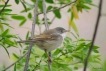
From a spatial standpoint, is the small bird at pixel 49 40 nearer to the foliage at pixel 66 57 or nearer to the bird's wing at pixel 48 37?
the bird's wing at pixel 48 37

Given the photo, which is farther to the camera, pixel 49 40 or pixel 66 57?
pixel 49 40

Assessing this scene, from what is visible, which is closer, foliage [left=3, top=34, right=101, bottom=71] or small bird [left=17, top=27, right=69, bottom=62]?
foliage [left=3, top=34, right=101, bottom=71]

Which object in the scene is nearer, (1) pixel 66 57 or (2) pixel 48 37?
(1) pixel 66 57

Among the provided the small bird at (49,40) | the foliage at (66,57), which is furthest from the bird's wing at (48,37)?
the foliage at (66,57)

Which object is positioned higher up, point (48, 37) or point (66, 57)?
point (48, 37)

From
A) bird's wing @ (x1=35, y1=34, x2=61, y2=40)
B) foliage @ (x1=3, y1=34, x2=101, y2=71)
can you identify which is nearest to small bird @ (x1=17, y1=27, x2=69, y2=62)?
bird's wing @ (x1=35, y1=34, x2=61, y2=40)

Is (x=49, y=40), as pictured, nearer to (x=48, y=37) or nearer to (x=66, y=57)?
(x=48, y=37)

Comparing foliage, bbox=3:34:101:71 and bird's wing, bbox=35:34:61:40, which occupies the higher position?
bird's wing, bbox=35:34:61:40

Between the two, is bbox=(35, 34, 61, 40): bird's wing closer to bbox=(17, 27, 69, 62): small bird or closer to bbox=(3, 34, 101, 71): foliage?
bbox=(17, 27, 69, 62): small bird

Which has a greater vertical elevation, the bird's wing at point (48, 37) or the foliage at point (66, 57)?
the bird's wing at point (48, 37)

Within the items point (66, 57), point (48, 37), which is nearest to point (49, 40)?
point (48, 37)

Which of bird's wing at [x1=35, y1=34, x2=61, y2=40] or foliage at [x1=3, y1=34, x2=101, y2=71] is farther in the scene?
bird's wing at [x1=35, y1=34, x2=61, y2=40]

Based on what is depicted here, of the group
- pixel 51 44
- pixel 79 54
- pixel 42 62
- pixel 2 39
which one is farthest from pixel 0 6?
pixel 51 44

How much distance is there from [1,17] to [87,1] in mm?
699
